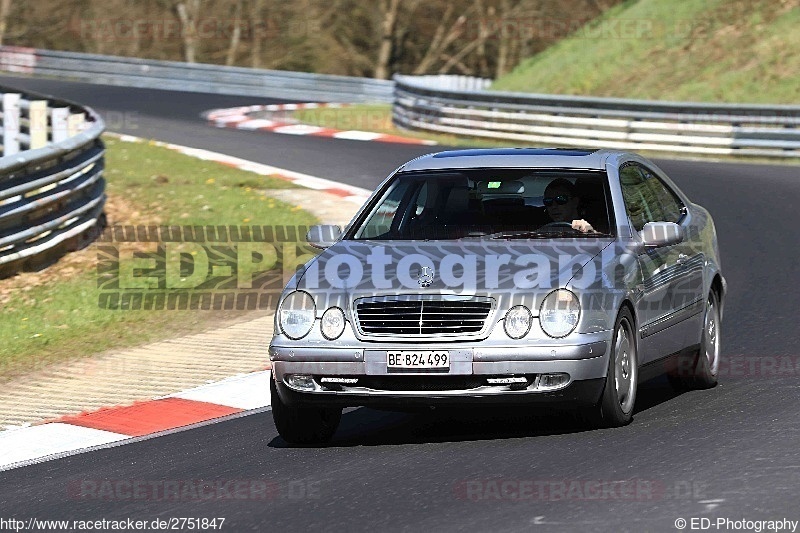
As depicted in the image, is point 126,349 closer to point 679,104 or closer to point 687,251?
point 687,251

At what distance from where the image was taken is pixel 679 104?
86.4 feet

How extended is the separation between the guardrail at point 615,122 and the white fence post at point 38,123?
9.26 meters

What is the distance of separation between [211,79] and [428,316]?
36.2 meters

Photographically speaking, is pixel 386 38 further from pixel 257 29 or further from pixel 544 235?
pixel 544 235

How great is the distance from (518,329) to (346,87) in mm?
34605

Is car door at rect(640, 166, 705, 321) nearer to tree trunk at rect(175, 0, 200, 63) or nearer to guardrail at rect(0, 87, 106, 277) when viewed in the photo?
guardrail at rect(0, 87, 106, 277)

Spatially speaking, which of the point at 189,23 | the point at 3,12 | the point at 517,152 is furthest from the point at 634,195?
the point at 3,12

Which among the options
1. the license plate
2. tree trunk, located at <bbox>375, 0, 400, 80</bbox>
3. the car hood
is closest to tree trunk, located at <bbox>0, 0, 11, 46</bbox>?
tree trunk, located at <bbox>375, 0, 400, 80</bbox>

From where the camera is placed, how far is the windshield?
902 centimetres

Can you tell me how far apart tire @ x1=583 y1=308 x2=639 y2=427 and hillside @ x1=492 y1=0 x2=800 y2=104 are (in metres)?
23.6

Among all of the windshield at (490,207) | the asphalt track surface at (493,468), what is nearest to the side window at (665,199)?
the windshield at (490,207)

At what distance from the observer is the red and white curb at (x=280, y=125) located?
93.7 feet

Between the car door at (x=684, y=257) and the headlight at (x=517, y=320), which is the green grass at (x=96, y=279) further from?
the headlight at (x=517, y=320)

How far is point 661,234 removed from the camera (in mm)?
8773
